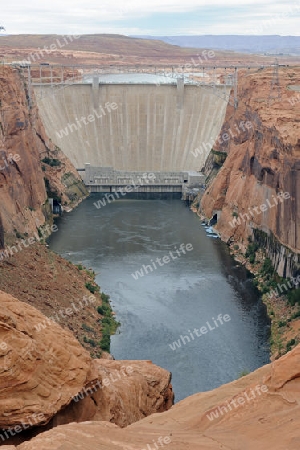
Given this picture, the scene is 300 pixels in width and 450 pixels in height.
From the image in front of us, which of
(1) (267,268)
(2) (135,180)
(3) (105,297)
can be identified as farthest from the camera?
(2) (135,180)

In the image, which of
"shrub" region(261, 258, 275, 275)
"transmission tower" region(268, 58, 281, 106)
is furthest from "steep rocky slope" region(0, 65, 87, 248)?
"transmission tower" region(268, 58, 281, 106)

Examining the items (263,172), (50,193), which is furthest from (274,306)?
(50,193)

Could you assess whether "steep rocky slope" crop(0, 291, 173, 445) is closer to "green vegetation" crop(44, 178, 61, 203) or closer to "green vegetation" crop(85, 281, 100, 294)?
"green vegetation" crop(85, 281, 100, 294)

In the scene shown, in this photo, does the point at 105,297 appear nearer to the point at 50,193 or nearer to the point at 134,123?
the point at 50,193

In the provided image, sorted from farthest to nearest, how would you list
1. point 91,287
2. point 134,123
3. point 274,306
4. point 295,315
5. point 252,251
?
point 134,123 < point 252,251 < point 91,287 < point 274,306 < point 295,315

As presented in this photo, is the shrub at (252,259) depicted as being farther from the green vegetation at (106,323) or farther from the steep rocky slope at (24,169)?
the steep rocky slope at (24,169)

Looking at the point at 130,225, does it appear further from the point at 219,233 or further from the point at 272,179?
the point at 272,179
